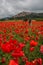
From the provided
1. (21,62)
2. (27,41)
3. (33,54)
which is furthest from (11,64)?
(27,41)

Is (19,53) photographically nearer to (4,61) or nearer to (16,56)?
(16,56)

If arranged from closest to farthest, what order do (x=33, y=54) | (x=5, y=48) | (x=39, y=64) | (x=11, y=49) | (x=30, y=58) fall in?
1. (x=39, y=64)
2. (x=5, y=48)
3. (x=11, y=49)
4. (x=30, y=58)
5. (x=33, y=54)

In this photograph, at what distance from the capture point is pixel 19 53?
106 inches

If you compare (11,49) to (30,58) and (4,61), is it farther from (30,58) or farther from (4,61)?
(30,58)

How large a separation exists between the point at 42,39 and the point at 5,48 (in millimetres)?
3387

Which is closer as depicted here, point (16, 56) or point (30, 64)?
point (30, 64)

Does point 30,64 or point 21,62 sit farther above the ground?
point 30,64

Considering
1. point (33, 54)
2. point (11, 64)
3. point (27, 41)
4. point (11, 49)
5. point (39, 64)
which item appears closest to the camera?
point (11, 64)

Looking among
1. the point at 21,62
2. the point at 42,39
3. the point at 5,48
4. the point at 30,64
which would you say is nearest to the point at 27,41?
the point at 42,39

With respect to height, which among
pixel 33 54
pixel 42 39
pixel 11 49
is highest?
pixel 11 49

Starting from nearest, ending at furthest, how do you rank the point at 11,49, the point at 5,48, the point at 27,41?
the point at 5,48, the point at 11,49, the point at 27,41

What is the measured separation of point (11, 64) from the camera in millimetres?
2400

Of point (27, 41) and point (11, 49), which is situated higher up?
point (11, 49)

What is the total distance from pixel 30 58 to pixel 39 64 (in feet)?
4.23
